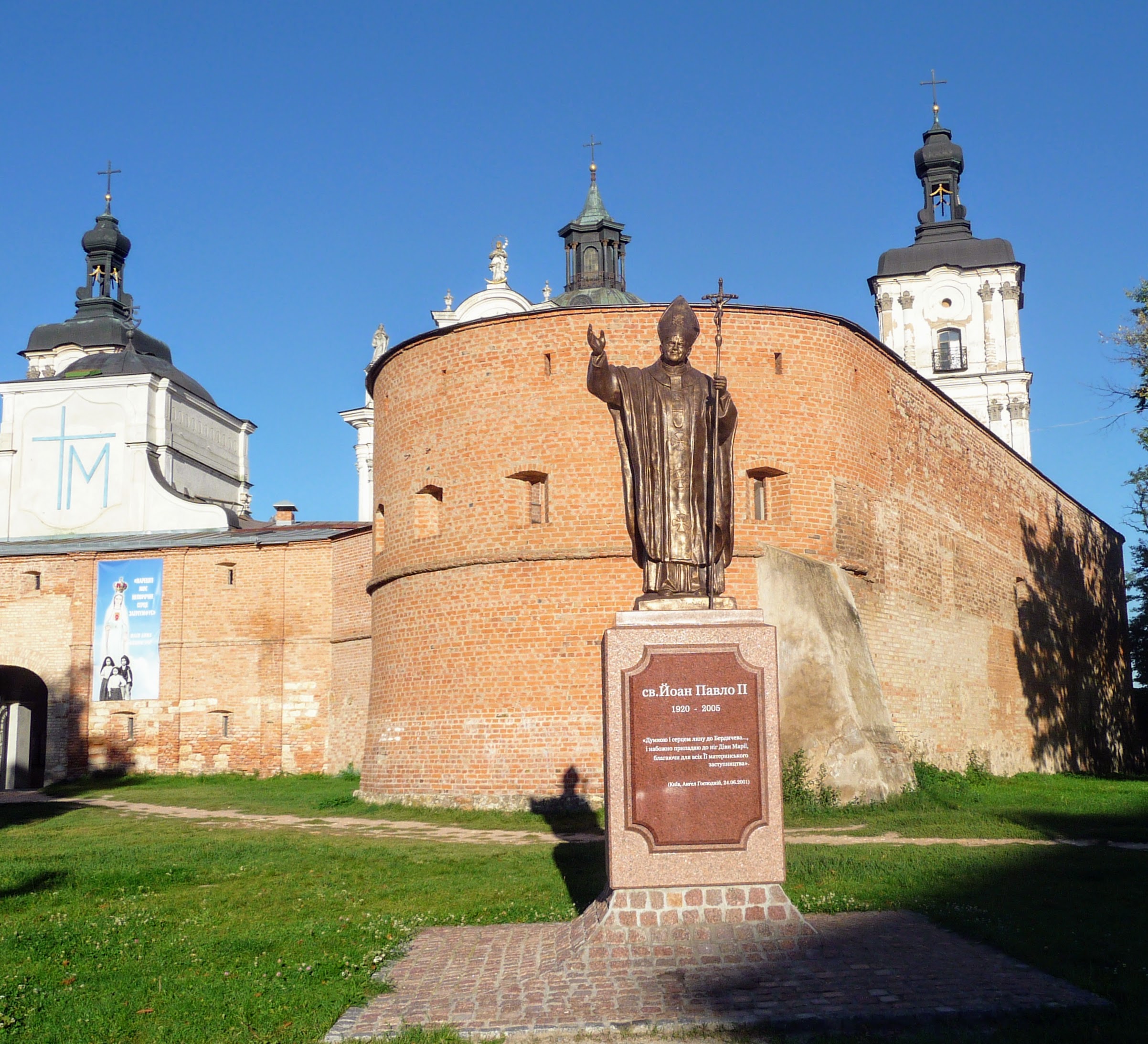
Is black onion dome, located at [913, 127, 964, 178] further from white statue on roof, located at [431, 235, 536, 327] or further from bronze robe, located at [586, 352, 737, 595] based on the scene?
bronze robe, located at [586, 352, 737, 595]

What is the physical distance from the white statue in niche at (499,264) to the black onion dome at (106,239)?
13079 mm

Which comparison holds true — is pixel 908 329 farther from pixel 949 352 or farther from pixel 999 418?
pixel 999 418

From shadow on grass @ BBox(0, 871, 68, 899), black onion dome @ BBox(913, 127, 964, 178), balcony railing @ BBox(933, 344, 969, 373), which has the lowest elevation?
shadow on grass @ BBox(0, 871, 68, 899)

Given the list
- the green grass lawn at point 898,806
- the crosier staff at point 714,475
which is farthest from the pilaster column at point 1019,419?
the crosier staff at point 714,475

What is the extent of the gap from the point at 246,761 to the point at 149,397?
1393 centimetres

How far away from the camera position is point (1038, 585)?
28.0 m

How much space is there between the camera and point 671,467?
7562mm

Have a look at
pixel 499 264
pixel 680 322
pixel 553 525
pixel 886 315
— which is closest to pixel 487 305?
pixel 499 264

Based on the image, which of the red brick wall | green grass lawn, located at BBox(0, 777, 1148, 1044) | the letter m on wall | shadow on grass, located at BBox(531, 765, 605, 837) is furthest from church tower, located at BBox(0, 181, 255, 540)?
green grass lawn, located at BBox(0, 777, 1148, 1044)

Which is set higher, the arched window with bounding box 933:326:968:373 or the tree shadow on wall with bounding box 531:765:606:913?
the arched window with bounding box 933:326:968:373

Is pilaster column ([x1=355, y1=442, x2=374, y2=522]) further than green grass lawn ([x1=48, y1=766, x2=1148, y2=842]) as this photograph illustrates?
Yes

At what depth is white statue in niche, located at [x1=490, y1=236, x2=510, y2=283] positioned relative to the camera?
132ft

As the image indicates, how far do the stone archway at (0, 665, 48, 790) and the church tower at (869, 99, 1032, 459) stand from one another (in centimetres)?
3040

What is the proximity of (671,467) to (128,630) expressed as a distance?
2048 centimetres
